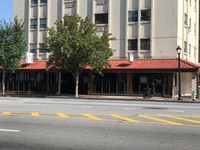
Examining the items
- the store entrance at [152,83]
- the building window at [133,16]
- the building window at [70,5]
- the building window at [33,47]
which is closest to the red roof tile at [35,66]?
the building window at [33,47]

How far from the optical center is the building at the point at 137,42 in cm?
3753

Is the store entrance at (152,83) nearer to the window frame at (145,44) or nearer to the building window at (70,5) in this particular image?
the window frame at (145,44)

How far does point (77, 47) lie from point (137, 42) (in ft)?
23.6

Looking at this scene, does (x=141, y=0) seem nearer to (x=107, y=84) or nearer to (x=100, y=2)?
(x=100, y=2)

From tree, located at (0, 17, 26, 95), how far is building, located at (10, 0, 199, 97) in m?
2.81

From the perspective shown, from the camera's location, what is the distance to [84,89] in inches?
1630

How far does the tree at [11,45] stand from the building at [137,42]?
2810 millimetres

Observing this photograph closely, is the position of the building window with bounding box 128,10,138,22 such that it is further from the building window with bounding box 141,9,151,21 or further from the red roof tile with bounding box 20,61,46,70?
the red roof tile with bounding box 20,61,46,70

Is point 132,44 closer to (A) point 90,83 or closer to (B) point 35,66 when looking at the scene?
(A) point 90,83

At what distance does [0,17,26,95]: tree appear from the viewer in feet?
131

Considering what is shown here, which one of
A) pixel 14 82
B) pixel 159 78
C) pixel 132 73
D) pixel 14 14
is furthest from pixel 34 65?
pixel 159 78

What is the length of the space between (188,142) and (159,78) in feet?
91.6

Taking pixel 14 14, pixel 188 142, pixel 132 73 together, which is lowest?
pixel 188 142

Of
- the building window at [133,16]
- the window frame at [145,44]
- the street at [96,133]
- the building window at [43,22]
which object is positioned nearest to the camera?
the street at [96,133]
